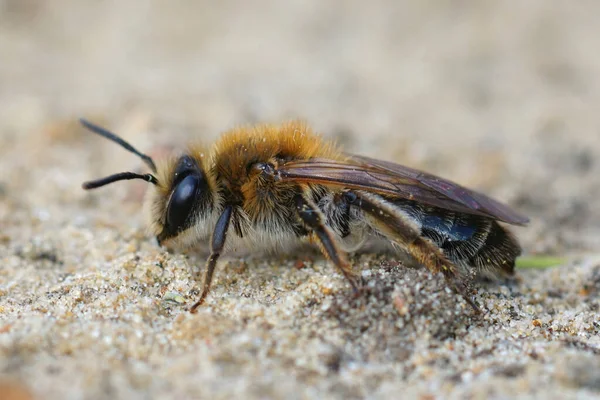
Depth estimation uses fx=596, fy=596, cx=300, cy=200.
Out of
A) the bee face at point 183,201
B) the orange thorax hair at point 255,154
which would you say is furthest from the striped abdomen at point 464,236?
the bee face at point 183,201

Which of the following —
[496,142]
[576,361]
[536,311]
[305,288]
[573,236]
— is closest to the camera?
[576,361]

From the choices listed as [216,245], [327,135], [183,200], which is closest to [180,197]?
[183,200]

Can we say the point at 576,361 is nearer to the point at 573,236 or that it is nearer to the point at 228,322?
the point at 228,322

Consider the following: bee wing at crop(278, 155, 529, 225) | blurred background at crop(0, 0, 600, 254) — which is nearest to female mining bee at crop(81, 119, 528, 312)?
bee wing at crop(278, 155, 529, 225)

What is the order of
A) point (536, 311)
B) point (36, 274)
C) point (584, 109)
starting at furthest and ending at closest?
point (584, 109), point (36, 274), point (536, 311)

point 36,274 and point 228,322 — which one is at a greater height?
point 228,322

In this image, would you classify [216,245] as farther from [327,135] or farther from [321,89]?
[321,89]

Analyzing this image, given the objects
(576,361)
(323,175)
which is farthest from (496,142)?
(576,361)

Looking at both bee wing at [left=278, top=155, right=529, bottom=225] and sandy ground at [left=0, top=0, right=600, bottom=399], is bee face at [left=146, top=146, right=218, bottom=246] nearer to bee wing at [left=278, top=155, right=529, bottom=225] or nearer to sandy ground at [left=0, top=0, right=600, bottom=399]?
sandy ground at [left=0, top=0, right=600, bottom=399]

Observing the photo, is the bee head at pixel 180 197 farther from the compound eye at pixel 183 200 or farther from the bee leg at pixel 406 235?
the bee leg at pixel 406 235
